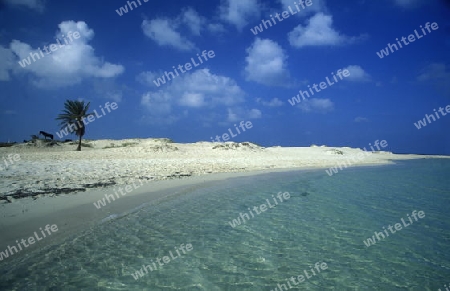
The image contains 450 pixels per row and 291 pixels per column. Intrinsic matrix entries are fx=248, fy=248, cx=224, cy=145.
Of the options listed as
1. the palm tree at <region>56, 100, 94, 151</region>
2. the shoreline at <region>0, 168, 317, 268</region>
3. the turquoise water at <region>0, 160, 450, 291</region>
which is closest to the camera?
the turquoise water at <region>0, 160, 450, 291</region>

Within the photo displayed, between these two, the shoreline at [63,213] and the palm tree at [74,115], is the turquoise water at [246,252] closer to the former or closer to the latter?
the shoreline at [63,213]

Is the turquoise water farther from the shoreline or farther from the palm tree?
the palm tree

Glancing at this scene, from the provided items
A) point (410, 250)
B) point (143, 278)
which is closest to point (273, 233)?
point (410, 250)

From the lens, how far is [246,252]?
261 inches

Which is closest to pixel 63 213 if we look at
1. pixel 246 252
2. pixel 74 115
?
pixel 246 252

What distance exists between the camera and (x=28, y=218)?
7.78 metres

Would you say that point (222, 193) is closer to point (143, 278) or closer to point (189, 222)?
Result: point (189, 222)

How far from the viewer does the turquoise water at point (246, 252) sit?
5.14 meters

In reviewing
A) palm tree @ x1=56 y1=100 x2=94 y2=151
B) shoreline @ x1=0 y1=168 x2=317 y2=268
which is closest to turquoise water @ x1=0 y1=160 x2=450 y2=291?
shoreline @ x1=0 y1=168 x2=317 y2=268

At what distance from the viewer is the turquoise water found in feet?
16.9

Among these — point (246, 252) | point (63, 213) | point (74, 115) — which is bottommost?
point (246, 252)

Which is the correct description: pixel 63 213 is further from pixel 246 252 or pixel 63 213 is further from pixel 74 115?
pixel 74 115

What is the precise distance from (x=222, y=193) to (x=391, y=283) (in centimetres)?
952

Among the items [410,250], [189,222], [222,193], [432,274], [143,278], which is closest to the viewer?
[143,278]
